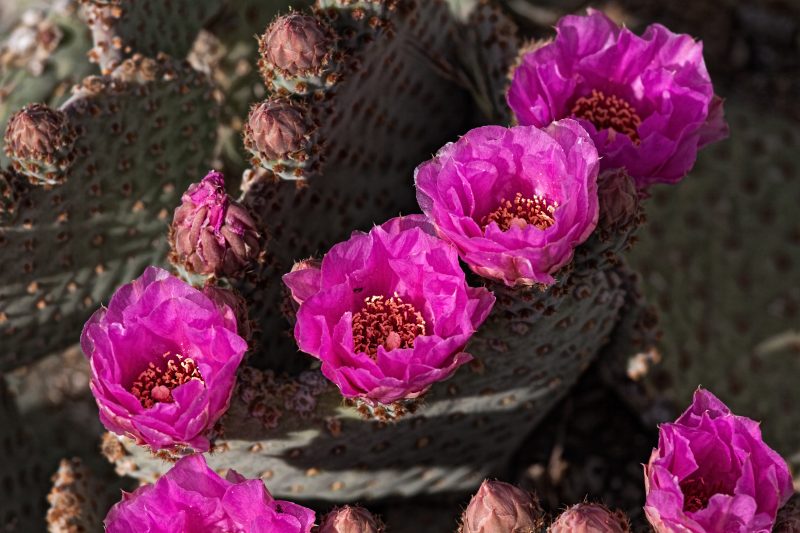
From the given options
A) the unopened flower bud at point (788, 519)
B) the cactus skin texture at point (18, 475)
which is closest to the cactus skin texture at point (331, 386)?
the unopened flower bud at point (788, 519)

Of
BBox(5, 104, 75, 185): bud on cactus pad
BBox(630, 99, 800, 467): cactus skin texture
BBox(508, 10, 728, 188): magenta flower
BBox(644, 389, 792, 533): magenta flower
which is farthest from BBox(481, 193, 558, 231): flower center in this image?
BBox(630, 99, 800, 467): cactus skin texture

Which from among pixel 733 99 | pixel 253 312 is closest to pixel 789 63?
pixel 733 99

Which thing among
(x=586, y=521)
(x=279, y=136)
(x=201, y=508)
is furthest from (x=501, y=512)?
(x=279, y=136)

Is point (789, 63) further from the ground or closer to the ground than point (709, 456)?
closer to the ground

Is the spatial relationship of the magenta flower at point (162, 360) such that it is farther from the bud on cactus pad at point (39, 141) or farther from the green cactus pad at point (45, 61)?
the green cactus pad at point (45, 61)

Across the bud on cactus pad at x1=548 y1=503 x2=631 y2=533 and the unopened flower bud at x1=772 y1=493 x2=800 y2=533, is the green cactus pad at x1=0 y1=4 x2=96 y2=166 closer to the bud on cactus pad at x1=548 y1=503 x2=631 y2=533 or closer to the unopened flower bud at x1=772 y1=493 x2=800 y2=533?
the bud on cactus pad at x1=548 y1=503 x2=631 y2=533

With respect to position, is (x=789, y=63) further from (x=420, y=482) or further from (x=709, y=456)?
(x=709, y=456)
